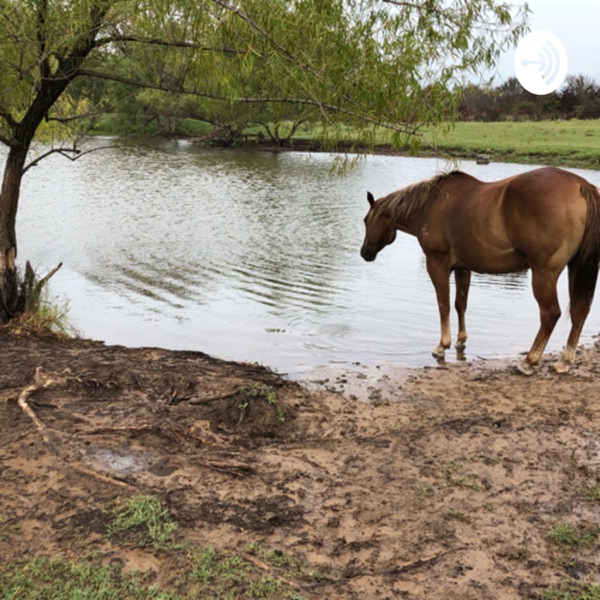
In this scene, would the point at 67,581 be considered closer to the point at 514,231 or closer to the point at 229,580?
the point at 229,580

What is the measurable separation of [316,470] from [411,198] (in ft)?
12.2

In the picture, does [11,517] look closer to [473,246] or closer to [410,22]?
[410,22]

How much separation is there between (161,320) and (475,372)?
12.6 ft

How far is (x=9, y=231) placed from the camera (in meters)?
5.86

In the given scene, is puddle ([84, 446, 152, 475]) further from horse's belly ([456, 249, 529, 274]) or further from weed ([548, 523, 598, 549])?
horse's belly ([456, 249, 529, 274])

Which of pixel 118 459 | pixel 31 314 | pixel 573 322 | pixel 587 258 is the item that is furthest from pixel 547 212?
pixel 31 314

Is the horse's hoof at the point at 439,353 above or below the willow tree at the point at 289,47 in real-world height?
below

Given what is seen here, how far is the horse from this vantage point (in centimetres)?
505

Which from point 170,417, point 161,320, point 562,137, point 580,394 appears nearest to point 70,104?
point 161,320

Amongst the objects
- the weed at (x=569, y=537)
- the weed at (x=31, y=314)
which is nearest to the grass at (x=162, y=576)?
the weed at (x=569, y=537)

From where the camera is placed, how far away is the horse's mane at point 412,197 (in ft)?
20.5

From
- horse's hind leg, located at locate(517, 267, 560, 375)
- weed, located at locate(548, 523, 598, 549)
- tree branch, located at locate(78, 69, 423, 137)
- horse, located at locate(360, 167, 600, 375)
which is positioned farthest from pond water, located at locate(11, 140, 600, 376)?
weed, located at locate(548, 523, 598, 549)

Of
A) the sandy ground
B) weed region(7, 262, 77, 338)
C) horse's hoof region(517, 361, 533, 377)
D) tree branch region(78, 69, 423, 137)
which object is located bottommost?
horse's hoof region(517, 361, 533, 377)

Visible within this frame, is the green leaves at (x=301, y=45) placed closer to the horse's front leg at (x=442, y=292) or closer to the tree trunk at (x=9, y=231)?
the tree trunk at (x=9, y=231)
